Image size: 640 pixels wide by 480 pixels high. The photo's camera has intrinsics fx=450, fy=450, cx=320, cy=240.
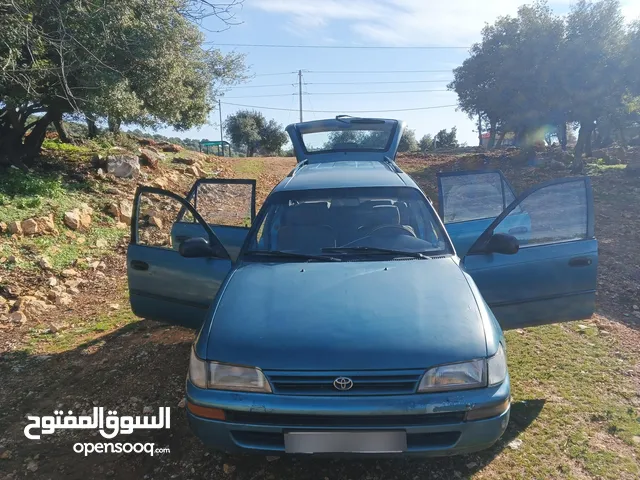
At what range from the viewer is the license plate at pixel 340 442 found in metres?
2.10

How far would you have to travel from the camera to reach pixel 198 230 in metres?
4.47

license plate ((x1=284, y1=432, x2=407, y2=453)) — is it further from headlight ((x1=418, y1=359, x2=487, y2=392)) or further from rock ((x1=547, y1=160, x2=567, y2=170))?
rock ((x1=547, y1=160, x2=567, y2=170))

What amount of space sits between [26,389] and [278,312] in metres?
2.65

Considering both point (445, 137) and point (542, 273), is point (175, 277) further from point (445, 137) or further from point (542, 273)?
point (445, 137)

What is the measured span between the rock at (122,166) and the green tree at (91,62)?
3.39 feet

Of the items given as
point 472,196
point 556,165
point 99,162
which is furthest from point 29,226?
point 556,165

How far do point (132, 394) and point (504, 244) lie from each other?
2.98m

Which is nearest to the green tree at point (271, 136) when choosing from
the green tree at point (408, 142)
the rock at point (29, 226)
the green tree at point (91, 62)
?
the green tree at point (408, 142)

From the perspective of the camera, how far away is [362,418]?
6.93 ft

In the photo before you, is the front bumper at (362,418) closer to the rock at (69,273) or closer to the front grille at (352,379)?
the front grille at (352,379)

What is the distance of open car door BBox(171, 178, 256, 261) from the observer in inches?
174

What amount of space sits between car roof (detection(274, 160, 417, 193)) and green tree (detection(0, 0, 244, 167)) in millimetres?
3886

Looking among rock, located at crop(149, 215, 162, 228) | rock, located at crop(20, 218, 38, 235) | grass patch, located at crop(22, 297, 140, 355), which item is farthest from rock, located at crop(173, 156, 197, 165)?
grass patch, located at crop(22, 297, 140, 355)

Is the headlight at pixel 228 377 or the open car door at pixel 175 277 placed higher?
the open car door at pixel 175 277
